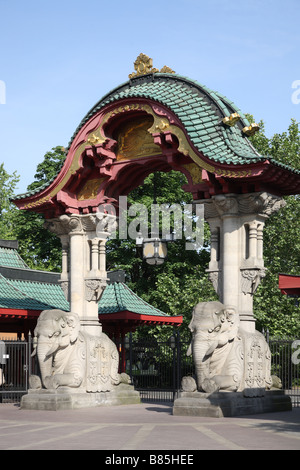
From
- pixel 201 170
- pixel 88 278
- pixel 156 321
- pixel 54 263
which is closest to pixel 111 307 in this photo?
pixel 156 321

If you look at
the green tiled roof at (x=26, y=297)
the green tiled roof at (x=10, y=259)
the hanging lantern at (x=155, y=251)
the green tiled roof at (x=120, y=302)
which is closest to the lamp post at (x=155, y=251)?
the hanging lantern at (x=155, y=251)

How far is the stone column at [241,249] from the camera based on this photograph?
17266 mm

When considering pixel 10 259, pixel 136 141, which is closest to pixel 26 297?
pixel 10 259

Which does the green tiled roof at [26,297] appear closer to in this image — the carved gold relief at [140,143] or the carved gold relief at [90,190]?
the carved gold relief at [140,143]

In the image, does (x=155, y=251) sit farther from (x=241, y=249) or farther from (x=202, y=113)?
(x=202, y=113)

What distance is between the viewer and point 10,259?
1193 inches

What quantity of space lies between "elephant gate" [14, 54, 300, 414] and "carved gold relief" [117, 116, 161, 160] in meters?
0.03

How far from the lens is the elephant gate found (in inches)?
682

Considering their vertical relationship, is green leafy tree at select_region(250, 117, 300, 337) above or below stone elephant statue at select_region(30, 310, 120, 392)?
above

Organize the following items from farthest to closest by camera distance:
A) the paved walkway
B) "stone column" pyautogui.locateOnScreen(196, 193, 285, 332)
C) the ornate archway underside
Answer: the ornate archway underside → "stone column" pyautogui.locateOnScreen(196, 193, 285, 332) → the paved walkway

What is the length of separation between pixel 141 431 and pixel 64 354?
572cm

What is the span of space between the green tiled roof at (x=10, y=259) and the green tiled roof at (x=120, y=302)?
394 cm

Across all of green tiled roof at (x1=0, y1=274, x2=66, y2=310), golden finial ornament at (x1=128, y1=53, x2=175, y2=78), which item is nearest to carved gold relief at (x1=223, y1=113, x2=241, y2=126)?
golden finial ornament at (x1=128, y1=53, x2=175, y2=78)

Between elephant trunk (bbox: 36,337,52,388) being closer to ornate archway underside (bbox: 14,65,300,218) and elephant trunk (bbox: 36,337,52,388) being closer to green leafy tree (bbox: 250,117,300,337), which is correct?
ornate archway underside (bbox: 14,65,300,218)
